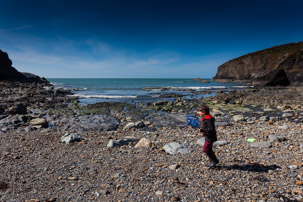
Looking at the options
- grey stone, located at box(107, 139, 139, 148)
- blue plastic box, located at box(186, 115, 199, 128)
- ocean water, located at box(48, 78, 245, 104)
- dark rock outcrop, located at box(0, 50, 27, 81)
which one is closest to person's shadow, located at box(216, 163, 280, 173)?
grey stone, located at box(107, 139, 139, 148)

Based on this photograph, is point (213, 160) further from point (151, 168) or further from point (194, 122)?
point (194, 122)

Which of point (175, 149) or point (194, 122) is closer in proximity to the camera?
point (175, 149)

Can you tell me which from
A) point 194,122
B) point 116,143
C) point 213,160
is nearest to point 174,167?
point 213,160

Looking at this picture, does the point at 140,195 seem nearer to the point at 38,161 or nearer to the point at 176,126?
the point at 38,161

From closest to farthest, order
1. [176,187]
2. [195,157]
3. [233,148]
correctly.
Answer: [176,187] → [195,157] → [233,148]

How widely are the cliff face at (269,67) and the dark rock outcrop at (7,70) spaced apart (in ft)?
254

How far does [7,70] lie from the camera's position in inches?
2186

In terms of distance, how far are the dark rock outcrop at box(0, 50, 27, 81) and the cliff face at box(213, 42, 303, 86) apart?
7743cm

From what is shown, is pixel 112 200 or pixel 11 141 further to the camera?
pixel 11 141

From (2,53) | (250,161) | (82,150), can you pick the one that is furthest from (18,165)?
(2,53)

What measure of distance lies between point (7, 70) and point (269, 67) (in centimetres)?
9620

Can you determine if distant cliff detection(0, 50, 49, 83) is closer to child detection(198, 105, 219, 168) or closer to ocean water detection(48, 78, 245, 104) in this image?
ocean water detection(48, 78, 245, 104)

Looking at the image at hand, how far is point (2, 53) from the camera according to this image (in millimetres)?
58312

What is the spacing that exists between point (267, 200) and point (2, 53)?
3040 inches
